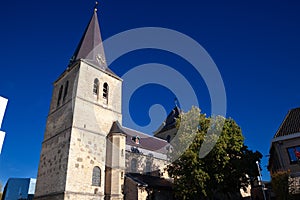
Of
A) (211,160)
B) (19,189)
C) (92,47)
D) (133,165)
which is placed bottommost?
(211,160)

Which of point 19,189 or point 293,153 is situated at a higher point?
point 19,189

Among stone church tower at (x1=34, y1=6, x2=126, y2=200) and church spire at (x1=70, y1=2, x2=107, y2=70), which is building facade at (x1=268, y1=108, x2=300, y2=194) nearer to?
stone church tower at (x1=34, y1=6, x2=126, y2=200)

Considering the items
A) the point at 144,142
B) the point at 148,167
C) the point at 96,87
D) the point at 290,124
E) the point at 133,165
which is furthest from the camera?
the point at 144,142

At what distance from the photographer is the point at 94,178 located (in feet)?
66.6

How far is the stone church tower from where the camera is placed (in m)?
19.2

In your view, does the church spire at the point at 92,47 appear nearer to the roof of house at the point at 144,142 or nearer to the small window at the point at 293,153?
the roof of house at the point at 144,142

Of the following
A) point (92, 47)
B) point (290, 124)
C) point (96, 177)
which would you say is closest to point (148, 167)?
point (96, 177)

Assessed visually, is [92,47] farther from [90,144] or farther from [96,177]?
[96,177]

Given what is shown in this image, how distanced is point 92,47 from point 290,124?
21.8 meters

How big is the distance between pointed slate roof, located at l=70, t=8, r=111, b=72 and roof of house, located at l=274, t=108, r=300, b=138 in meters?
18.9

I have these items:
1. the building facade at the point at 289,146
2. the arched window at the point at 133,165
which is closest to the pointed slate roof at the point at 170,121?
the arched window at the point at 133,165

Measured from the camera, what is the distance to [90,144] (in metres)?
21.2

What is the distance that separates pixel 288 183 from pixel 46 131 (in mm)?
22128

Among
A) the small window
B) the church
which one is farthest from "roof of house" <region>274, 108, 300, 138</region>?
the church
